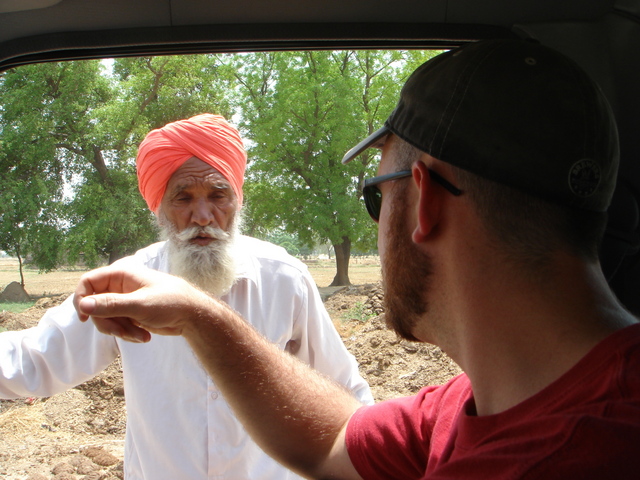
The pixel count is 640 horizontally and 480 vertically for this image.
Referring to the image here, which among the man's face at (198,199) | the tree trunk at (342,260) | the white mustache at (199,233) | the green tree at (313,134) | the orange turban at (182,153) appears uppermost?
Result: the green tree at (313,134)

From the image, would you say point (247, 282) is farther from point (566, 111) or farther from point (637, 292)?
point (566, 111)

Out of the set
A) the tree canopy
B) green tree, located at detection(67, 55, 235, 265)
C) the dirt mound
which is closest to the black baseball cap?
the dirt mound

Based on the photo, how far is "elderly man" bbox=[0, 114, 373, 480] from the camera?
6.86 feet

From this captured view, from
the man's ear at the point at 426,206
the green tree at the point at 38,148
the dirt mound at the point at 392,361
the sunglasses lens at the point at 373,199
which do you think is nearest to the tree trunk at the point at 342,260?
the dirt mound at the point at 392,361

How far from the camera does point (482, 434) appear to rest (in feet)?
3.33

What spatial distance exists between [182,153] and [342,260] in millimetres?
15989

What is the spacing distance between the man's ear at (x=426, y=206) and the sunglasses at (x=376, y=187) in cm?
2

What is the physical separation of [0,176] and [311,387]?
63.5 feet

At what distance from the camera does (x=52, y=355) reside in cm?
213

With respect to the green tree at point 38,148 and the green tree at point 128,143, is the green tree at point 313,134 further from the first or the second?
the green tree at point 38,148

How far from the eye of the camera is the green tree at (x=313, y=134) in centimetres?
1553

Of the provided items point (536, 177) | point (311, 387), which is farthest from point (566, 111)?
point (311, 387)

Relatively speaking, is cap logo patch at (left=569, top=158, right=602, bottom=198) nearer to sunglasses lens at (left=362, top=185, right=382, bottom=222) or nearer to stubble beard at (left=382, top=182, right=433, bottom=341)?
stubble beard at (left=382, top=182, right=433, bottom=341)

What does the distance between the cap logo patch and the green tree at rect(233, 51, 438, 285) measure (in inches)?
517
